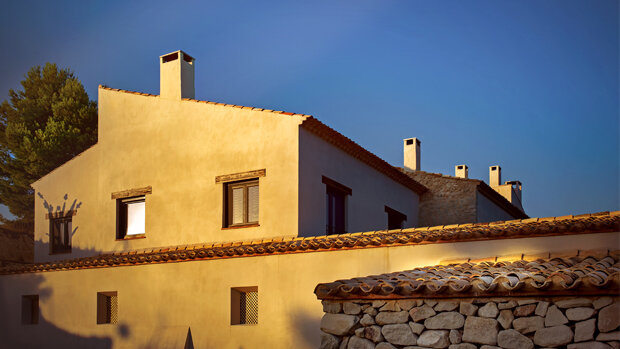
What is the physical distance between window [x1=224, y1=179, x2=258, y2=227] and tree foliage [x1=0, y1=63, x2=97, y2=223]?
14818 millimetres

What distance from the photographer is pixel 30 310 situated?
1773 cm

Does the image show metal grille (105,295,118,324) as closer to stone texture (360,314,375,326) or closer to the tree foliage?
stone texture (360,314,375,326)

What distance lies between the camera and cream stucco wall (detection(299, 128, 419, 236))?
14.9 m

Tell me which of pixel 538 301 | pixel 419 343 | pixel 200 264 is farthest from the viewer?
pixel 200 264

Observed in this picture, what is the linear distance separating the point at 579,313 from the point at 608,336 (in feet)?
1.14

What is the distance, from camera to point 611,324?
6.15 m

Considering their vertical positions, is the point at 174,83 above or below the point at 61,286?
above

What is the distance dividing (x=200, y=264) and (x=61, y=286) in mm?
5185

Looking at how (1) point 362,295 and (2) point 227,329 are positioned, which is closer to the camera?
(1) point 362,295

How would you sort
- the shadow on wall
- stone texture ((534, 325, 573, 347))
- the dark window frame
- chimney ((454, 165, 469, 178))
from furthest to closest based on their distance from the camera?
chimney ((454, 165, 469, 178)) → the dark window frame → the shadow on wall → stone texture ((534, 325, 573, 347))

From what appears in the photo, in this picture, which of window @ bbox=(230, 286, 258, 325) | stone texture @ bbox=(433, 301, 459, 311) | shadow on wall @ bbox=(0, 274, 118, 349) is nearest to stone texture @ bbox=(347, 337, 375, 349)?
stone texture @ bbox=(433, 301, 459, 311)

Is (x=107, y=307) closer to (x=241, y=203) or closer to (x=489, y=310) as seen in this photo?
(x=241, y=203)

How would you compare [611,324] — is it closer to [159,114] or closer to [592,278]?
[592,278]

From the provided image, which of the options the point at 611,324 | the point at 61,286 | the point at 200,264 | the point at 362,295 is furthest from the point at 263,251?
the point at 611,324
